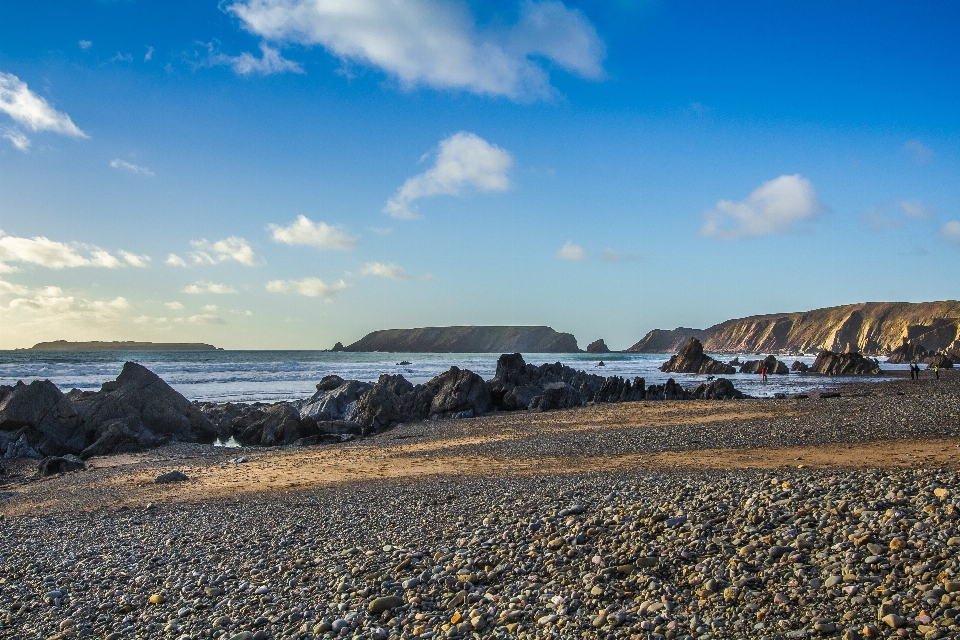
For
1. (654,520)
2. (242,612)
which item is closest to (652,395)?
(654,520)

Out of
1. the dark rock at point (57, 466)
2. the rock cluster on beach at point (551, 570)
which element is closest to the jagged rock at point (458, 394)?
the dark rock at point (57, 466)

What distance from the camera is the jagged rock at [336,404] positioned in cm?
3127

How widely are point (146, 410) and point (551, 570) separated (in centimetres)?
2542

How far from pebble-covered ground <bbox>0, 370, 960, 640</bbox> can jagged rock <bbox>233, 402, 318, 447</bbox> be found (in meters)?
14.5

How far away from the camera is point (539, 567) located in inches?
272

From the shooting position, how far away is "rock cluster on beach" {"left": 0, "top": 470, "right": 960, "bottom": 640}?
5.45 m

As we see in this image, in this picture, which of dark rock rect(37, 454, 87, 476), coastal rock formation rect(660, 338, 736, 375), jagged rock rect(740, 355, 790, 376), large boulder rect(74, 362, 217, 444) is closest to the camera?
dark rock rect(37, 454, 87, 476)

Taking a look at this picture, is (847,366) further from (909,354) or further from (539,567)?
(539,567)

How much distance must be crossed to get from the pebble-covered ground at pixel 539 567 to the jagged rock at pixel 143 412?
52.0ft

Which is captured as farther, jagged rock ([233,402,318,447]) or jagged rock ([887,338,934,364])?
jagged rock ([887,338,934,364])

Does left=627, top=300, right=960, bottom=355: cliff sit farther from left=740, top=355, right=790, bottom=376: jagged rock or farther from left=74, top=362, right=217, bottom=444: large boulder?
left=74, top=362, right=217, bottom=444: large boulder

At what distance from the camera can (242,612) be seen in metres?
6.64

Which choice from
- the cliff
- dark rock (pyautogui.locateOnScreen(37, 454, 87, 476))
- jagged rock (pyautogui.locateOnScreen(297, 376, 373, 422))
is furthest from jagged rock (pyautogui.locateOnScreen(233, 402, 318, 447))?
the cliff

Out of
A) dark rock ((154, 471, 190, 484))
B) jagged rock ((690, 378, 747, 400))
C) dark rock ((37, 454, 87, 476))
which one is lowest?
dark rock ((37, 454, 87, 476))
